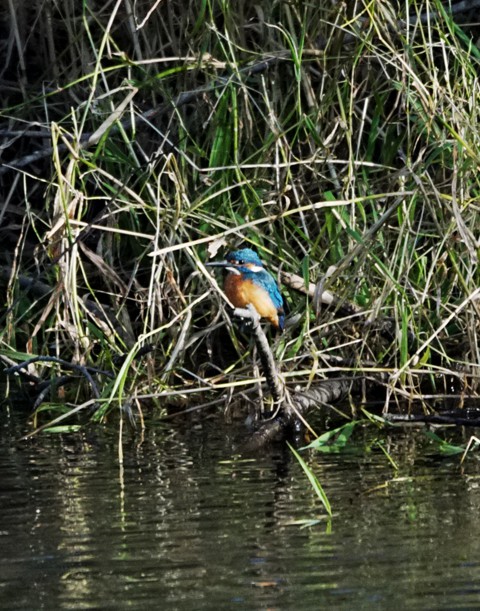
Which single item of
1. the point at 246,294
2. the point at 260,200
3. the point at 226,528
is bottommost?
the point at 226,528

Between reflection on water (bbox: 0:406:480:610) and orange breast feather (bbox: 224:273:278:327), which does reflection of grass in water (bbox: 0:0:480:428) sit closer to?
orange breast feather (bbox: 224:273:278:327)

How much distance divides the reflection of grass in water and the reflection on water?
0.37m

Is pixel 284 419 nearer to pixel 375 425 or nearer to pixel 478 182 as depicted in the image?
pixel 375 425

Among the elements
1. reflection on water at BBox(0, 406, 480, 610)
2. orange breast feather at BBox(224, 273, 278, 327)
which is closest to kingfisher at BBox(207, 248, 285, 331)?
orange breast feather at BBox(224, 273, 278, 327)

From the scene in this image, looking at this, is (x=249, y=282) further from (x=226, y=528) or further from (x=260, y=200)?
(x=226, y=528)

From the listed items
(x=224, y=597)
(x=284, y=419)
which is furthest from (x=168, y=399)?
(x=224, y=597)

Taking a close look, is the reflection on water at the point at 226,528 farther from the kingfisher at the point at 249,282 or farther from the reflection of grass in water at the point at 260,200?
the kingfisher at the point at 249,282

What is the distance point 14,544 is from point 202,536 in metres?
0.50

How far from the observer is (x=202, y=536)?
3584 mm

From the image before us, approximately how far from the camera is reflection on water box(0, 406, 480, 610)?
308cm

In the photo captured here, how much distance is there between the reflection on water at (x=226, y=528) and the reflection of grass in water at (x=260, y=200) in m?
0.37

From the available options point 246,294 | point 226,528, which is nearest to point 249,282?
point 246,294

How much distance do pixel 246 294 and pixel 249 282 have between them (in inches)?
2.4

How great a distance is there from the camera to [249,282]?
5031 mm
